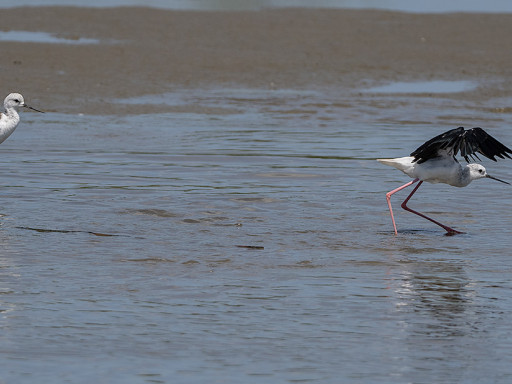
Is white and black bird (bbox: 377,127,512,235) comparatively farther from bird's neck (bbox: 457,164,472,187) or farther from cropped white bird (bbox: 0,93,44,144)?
cropped white bird (bbox: 0,93,44,144)

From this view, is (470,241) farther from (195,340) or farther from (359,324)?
(195,340)

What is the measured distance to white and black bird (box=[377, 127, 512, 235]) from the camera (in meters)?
8.43

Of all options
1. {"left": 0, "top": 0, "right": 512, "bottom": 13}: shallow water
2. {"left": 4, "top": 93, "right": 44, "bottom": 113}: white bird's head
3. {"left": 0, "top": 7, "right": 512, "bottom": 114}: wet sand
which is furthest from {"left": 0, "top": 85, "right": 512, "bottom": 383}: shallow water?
{"left": 0, "top": 0, "right": 512, "bottom": 13}: shallow water

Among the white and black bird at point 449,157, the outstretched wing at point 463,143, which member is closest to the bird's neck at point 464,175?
the white and black bird at point 449,157

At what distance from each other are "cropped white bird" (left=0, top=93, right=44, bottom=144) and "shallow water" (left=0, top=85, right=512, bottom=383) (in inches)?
14.0

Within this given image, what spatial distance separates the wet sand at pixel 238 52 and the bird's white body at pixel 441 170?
603 cm

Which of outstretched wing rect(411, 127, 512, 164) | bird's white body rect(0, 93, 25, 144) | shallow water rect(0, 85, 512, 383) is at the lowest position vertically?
shallow water rect(0, 85, 512, 383)

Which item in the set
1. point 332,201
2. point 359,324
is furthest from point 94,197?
point 359,324

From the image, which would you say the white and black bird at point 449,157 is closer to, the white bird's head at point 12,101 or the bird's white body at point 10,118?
the bird's white body at point 10,118

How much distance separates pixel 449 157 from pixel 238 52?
934cm

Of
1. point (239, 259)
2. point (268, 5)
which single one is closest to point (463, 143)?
point (239, 259)

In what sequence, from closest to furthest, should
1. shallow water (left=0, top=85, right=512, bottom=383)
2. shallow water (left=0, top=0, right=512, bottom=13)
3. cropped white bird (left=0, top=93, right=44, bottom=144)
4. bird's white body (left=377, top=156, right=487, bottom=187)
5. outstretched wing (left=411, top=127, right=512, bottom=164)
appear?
shallow water (left=0, top=85, right=512, bottom=383), outstretched wing (left=411, top=127, right=512, bottom=164), bird's white body (left=377, top=156, right=487, bottom=187), cropped white bird (left=0, top=93, right=44, bottom=144), shallow water (left=0, top=0, right=512, bottom=13)

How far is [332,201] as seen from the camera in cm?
948

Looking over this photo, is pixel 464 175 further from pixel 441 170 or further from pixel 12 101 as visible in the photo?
pixel 12 101
